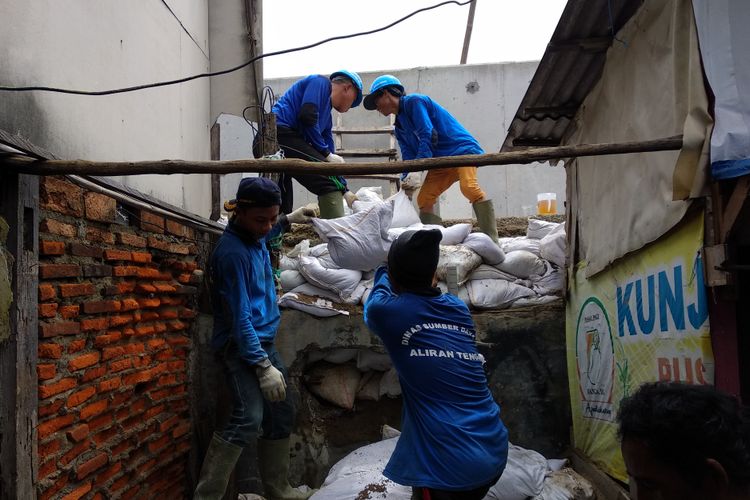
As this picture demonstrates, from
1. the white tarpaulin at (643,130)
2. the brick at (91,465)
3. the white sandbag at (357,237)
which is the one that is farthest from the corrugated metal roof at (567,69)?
the brick at (91,465)

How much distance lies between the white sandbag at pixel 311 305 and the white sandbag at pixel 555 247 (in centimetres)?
160

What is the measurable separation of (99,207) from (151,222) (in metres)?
0.58

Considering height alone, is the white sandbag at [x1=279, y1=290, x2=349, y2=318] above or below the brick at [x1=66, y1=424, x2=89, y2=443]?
above

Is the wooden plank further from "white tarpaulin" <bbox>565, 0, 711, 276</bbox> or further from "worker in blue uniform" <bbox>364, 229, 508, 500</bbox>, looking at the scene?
"white tarpaulin" <bbox>565, 0, 711, 276</bbox>

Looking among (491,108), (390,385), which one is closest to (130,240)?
(390,385)

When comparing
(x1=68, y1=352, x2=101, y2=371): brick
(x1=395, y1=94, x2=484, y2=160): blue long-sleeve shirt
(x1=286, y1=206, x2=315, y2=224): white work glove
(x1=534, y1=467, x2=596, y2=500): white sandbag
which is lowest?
(x1=534, y1=467, x2=596, y2=500): white sandbag

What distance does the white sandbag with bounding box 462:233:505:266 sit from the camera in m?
4.74

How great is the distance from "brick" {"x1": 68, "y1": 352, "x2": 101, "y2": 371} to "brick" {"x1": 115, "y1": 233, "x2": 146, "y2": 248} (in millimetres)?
592

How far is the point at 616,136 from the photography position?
3562 millimetres

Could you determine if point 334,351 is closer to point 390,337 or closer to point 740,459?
point 390,337

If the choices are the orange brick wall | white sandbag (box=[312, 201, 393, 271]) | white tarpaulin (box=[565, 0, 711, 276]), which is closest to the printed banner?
white tarpaulin (box=[565, 0, 711, 276])

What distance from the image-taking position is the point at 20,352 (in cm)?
231

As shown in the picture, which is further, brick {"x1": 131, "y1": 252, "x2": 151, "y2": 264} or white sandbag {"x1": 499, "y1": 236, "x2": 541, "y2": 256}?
white sandbag {"x1": 499, "y1": 236, "x2": 541, "y2": 256}

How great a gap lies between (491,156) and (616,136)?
1423 mm
